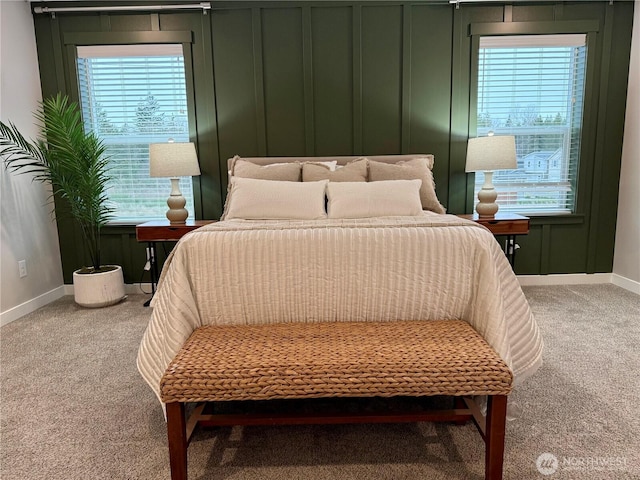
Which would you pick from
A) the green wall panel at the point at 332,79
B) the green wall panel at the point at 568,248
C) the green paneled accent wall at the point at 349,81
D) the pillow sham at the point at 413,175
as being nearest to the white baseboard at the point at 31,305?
the green paneled accent wall at the point at 349,81

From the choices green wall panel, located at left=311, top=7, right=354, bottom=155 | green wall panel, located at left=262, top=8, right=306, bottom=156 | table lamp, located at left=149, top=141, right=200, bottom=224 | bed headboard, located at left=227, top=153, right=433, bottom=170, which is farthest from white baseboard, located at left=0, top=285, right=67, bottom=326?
green wall panel, located at left=311, top=7, right=354, bottom=155

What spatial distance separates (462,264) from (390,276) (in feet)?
0.96

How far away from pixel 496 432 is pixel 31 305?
3.49 metres

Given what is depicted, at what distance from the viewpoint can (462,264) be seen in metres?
1.68

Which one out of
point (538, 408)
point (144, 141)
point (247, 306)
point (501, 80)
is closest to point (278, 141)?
point (144, 141)

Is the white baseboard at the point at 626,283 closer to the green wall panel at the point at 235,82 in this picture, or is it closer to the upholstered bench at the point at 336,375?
the upholstered bench at the point at 336,375

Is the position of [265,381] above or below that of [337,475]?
above

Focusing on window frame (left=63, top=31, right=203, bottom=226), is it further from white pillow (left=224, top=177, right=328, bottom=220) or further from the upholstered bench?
the upholstered bench

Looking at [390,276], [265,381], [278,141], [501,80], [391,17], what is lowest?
[265,381]

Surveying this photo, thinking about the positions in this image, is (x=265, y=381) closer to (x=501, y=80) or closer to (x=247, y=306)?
(x=247, y=306)

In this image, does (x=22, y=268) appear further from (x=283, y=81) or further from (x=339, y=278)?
(x=339, y=278)

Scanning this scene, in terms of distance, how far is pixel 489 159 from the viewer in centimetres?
329

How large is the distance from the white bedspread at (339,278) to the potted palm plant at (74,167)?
6.46 feet

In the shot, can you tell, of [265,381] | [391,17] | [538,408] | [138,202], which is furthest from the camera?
[138,202]
